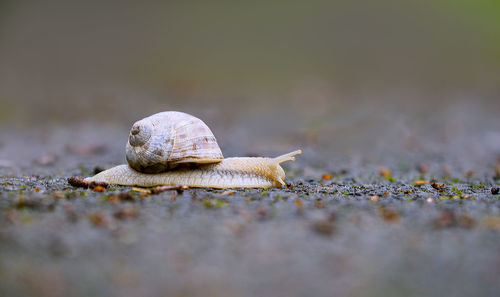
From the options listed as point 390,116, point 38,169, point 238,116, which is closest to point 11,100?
point 238,116

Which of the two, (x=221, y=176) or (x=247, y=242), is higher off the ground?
(x=221, y=176)

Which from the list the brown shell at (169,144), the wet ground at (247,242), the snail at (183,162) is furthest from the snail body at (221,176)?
the wet ground at (247,242)

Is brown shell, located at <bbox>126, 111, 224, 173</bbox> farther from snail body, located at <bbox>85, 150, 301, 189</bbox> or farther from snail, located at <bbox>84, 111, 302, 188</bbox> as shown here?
snail body, located at <bbox>85, 150, 301, 189</bbox>

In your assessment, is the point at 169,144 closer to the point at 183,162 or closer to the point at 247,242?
the point at 183,162

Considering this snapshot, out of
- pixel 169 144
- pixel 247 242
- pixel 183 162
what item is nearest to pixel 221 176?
pixel 183 162

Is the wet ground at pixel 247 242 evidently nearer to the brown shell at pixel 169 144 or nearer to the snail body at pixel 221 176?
the snail body at pixel 221 176

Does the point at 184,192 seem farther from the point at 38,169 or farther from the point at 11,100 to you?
the point at 11,100

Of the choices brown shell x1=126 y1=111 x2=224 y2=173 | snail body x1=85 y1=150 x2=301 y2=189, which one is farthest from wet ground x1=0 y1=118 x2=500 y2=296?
brown shell x1=126 y1=111 x2=224 y2=173
